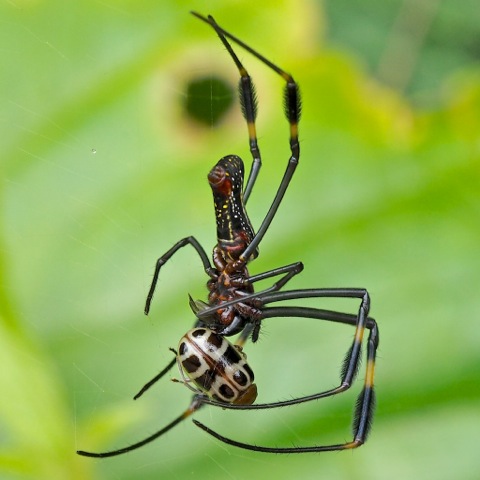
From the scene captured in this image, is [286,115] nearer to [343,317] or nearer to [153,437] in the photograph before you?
[343,317]

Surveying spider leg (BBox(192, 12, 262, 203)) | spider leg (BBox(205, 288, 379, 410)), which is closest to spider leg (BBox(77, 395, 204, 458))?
spider leg (BBox(205, 288, 379, 410))

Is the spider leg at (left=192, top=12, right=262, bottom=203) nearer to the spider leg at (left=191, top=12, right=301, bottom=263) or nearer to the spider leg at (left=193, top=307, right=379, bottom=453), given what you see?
the spider leg at (left=191, top=12, right=301, bottom=263)

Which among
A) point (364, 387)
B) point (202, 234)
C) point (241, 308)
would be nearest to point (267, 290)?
point (241, 308)

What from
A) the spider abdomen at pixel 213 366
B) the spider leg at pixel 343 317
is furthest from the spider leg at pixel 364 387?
the spider abdomen at pixel 213 366

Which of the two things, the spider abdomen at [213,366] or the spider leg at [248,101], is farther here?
the spider leg at [248,101]

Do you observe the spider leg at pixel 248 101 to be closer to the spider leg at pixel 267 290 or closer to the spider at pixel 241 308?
the spider at pixel 241 308

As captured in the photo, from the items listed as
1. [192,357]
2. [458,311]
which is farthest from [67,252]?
[458,311]

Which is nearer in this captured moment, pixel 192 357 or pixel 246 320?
pixel 192 357

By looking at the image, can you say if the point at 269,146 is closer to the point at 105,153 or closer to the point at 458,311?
the point at 105,153
